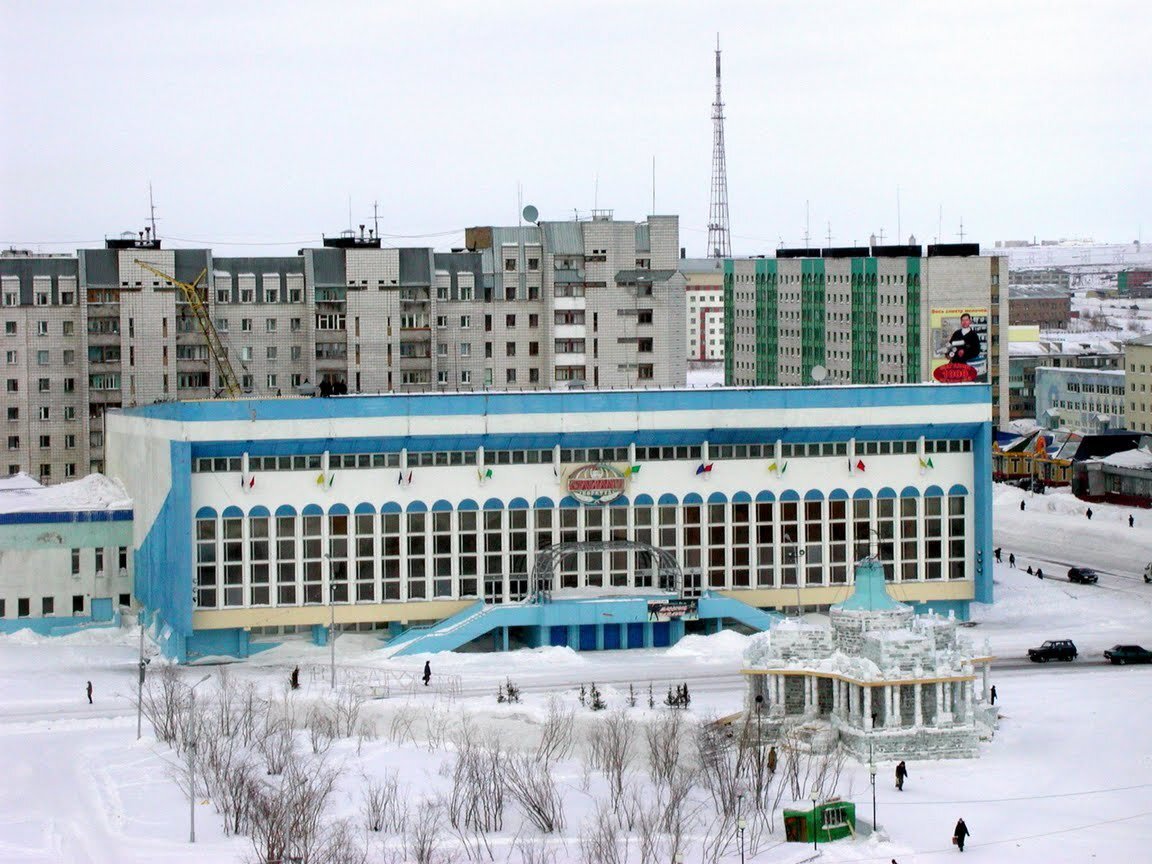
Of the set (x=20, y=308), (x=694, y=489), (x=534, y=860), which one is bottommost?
(x=534, y=860)

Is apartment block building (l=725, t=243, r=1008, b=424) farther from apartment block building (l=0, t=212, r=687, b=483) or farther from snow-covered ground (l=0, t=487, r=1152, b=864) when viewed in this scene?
snow-covered ground (l=0, t=487, r=1152, b=864)

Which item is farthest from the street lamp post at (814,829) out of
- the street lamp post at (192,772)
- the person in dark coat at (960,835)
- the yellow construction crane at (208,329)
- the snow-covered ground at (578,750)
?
the yellow construction crane at (208,329)

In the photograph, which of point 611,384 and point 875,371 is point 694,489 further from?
point 875,371

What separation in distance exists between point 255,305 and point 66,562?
34774 millimetres

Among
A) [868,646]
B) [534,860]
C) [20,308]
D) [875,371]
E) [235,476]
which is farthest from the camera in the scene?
[875,371]

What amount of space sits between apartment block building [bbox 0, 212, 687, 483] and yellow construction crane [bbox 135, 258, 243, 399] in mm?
318

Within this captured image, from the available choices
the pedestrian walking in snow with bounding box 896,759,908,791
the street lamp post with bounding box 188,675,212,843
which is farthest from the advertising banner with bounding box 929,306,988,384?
the street lamp post with bounding box 188,675,212,843

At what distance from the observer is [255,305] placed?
141 metres

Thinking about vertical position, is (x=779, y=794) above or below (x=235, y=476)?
below

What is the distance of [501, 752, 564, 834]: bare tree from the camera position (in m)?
72.2

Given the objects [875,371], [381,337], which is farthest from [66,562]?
[875,371]

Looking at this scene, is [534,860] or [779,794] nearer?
[534,860]

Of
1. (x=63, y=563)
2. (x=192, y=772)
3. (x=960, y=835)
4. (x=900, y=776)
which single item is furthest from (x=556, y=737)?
(x=63, y=563)

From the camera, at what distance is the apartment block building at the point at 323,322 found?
138750 mm
